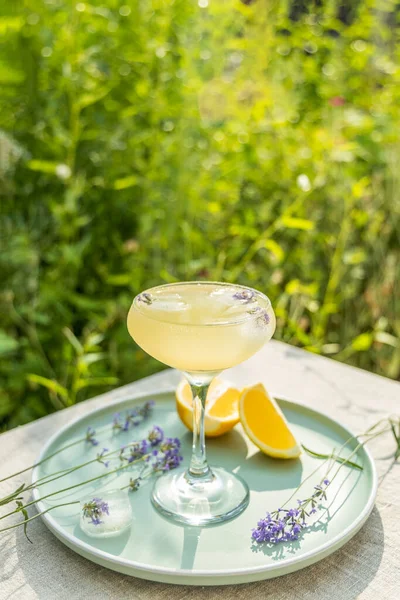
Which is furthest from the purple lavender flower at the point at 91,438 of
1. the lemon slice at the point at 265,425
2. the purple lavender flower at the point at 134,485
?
the lemon slice at the point at 265,425

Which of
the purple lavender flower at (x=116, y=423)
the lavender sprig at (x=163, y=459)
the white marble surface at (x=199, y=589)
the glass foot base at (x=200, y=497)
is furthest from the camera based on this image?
the purple lavender flower at (x=116, y=423)

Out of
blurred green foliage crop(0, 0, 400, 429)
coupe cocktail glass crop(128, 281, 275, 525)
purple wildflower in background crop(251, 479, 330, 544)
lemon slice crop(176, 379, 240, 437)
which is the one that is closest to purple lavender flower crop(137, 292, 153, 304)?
coupe cocktail glass crop(128, 281, 275, 525)

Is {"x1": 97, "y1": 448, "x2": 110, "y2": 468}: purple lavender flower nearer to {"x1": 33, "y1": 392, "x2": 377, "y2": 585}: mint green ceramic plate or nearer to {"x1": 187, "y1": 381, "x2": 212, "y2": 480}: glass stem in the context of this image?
{"x1": 33, "y1": 392, "x2": 377, "y2": 585}: mint green ceramic plate

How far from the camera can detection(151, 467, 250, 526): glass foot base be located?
2.92ft

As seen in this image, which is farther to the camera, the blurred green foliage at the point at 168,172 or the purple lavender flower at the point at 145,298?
the blurred green foliage at the point at 168,172

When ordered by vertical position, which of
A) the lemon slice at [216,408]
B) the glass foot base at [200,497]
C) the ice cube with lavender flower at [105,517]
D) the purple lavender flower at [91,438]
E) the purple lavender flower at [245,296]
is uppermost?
the purple lavender flower at [245,296]

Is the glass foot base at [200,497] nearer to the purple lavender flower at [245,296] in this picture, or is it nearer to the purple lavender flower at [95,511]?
the purple lavender flower at [95,511]

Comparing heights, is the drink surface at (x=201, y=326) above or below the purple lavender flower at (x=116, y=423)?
above

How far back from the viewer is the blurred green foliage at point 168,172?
2035mm

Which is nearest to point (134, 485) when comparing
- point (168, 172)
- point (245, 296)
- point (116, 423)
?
point (116, 423)

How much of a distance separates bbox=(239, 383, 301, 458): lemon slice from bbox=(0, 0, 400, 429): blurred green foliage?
0.80 m

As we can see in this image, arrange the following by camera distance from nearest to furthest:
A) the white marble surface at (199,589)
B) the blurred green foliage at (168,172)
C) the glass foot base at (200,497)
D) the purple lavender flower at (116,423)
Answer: the white marble surface at (199,589) → the glass foot base at (200,497) → the purple lavender flower at (116,423) → the blurred green foliage at (168,172)

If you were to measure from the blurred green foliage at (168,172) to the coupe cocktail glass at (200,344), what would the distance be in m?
0.87

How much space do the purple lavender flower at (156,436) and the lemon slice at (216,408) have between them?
0.05 meters
